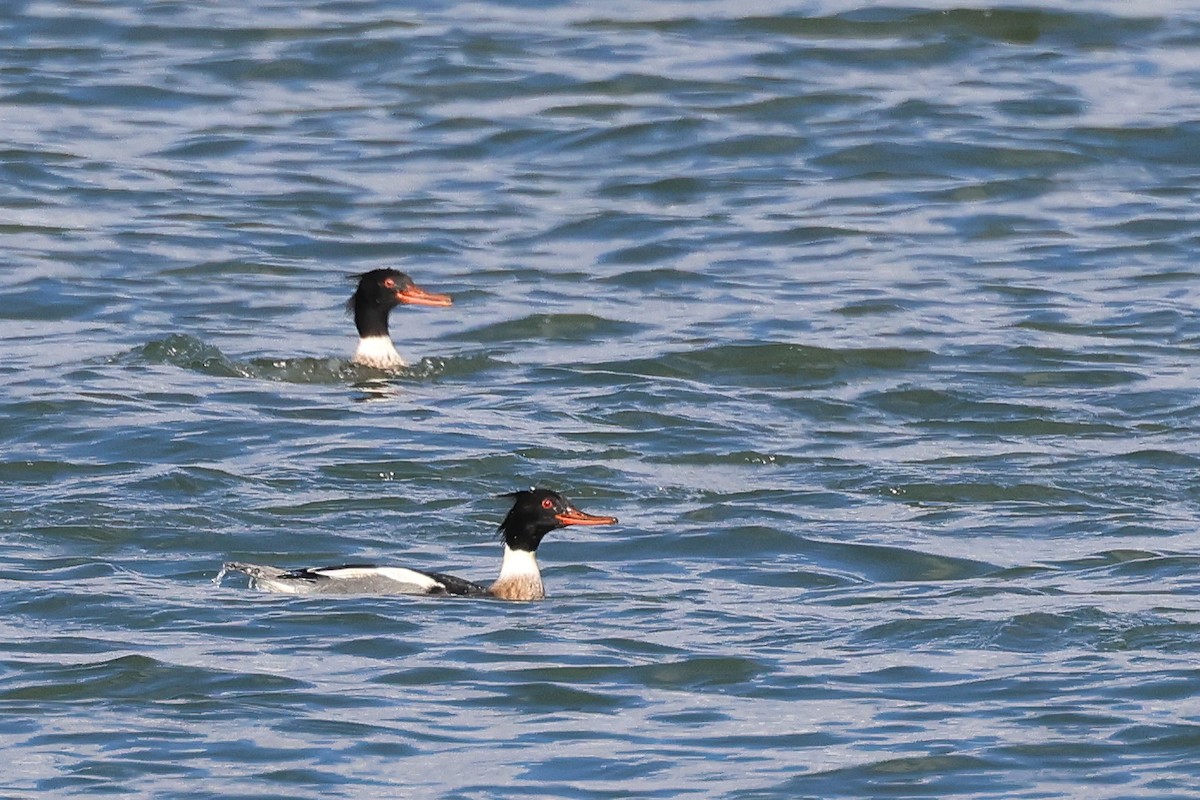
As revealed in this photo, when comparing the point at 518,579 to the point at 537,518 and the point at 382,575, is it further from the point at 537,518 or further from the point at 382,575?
the point at 382,575

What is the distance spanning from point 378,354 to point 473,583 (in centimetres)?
529

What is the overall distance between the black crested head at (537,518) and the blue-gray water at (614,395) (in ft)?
1.00

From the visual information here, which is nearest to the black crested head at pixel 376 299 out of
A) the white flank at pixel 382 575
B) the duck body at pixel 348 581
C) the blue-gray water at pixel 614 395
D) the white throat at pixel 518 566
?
the blue-gray water at pixel 614 395

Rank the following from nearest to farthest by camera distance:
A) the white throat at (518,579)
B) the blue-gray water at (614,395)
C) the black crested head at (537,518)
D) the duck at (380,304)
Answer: the blue-gray water at (614,395)
the white throat at (518,579)
the black crested head at (537,518)
the duck at (380,304)

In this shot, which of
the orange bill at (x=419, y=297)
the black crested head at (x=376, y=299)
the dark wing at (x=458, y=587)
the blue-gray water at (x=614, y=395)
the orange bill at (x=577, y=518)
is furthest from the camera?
the orange bill at (x=419, y=297)

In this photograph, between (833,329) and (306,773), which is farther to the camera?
(833,329)

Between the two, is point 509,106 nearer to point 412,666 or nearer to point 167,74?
point 167,74

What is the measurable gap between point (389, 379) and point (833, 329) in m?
3.03

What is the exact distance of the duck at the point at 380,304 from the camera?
57.5 ft

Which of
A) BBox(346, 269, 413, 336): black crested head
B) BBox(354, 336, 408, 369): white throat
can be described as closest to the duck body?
BBox(354, 336, 408, 369): white throat

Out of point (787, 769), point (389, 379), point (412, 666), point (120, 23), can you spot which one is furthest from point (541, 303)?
point (120, 23)

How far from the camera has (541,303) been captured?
1873 cm

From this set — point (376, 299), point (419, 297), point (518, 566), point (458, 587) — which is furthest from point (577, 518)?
point (419, 297)

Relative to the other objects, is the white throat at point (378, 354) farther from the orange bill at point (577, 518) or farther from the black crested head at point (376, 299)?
the orange bill at point (577, 518)
